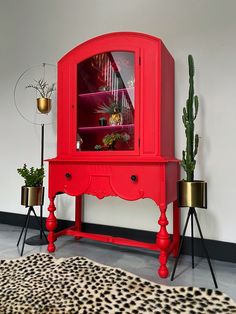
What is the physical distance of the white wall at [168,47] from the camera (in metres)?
1.95

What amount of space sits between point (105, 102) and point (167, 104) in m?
0.54

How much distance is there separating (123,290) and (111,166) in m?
0.83

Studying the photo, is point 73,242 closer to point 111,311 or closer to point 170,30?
point 111,311

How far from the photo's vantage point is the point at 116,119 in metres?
2.07

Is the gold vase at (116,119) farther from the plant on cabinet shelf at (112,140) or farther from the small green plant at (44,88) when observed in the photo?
the small green plant at (44,88)

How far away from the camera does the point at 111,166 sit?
186cm

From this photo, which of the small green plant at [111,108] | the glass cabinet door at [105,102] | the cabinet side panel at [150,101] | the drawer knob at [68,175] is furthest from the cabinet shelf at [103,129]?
the drawer knob at [68,175]

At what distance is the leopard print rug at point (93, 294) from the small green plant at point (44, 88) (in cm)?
175

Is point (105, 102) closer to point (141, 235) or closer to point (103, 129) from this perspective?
point (103, 129)

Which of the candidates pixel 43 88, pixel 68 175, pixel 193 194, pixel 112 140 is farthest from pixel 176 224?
pixel 43 88

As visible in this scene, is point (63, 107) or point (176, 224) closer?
point (176, 224)

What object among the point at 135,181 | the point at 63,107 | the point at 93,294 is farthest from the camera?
the point at 63,107

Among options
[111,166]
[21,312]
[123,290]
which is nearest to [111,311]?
[123,290]

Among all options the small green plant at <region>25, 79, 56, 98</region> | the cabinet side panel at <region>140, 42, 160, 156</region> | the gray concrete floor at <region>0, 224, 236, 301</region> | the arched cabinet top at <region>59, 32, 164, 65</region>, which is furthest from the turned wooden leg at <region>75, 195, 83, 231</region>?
the arched cabinet top at <region>59, 32, 164, 65</region>
